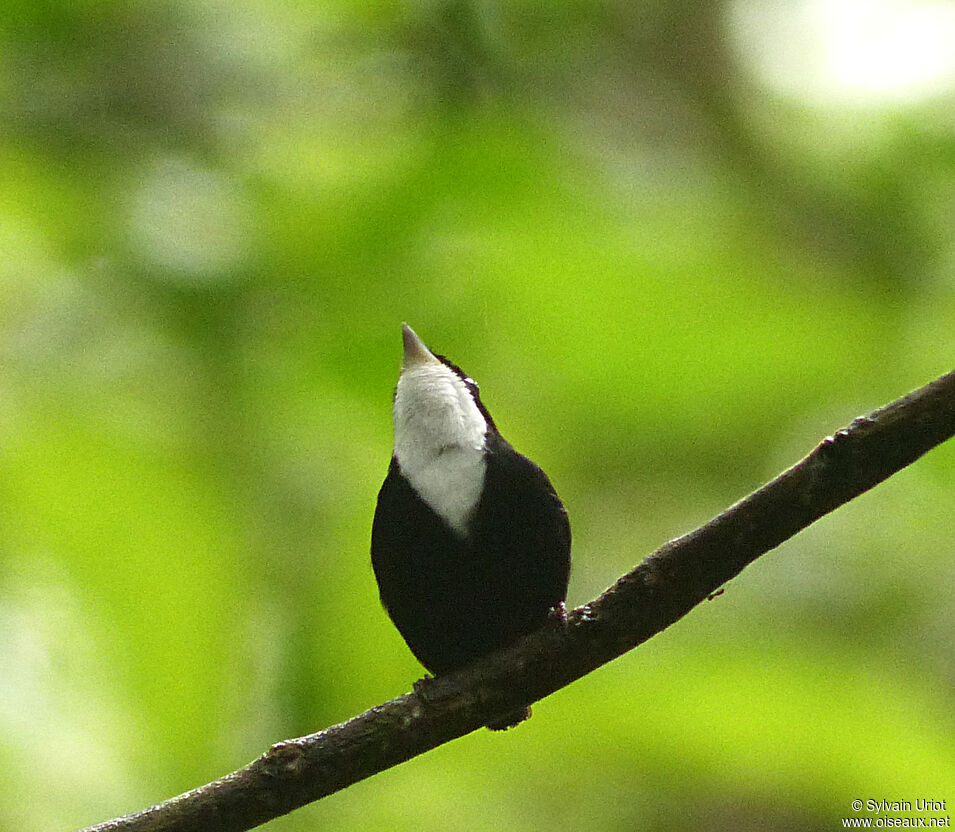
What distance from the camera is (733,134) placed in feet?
5.38

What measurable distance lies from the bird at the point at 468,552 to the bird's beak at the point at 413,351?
0.13 m

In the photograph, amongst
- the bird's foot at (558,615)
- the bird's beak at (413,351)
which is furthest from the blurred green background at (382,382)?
the bird's foot at (558,615)

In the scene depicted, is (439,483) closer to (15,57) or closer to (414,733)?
(414,733)

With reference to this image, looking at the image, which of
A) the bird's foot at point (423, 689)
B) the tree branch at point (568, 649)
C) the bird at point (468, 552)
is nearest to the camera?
the tree branch at point (568, 649)

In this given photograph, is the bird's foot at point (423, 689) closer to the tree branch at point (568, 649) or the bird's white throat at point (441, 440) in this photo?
the tree branch at point (568, 649)

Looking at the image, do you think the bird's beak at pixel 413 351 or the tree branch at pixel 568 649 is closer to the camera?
the tree branch at pixel 568 649

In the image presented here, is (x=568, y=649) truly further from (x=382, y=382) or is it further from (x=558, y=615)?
(x=382, y=382)

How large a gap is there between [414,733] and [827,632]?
0.79 metres

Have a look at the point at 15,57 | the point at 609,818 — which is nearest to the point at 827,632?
the point at 609,818

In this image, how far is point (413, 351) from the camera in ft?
3.64

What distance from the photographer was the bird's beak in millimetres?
1091

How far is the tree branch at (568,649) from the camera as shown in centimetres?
69

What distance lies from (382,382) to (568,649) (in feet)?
1.34

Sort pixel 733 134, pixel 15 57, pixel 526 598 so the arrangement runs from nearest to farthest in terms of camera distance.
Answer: pixel 526 598, pixel 15 57, pixel 733 134
